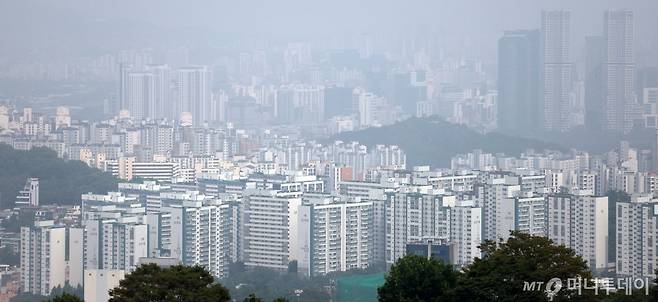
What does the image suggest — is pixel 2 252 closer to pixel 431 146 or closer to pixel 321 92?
pixel 431 146

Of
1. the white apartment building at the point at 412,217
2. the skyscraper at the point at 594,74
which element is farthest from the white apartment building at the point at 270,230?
the skyscraper at the point at 594,74

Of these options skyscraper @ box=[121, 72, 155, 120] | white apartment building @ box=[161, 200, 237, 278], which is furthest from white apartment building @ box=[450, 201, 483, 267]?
skyscraper @ box=[121, 72, 155, 120]

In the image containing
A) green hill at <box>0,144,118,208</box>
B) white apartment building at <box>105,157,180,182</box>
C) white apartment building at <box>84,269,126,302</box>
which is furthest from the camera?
white apartment building at <box>105,157,180,182</box>

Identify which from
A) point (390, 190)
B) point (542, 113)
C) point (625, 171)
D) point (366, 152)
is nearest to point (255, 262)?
point (390, 190)

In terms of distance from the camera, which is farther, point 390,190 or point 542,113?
point 542,113

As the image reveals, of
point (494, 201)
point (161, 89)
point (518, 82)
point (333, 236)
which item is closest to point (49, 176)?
point (333, 236)

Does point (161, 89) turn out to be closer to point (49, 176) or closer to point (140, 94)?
point (140, 94)

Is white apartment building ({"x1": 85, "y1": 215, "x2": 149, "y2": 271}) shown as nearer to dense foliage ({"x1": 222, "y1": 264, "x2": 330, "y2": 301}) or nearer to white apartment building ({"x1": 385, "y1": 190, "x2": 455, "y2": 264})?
dense foliage ({"x1": 222, "y1": 264, "x2": 330, "y2": 301})

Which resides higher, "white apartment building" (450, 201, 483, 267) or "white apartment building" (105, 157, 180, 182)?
"white apartment building" (105, 157, 180, 182)
